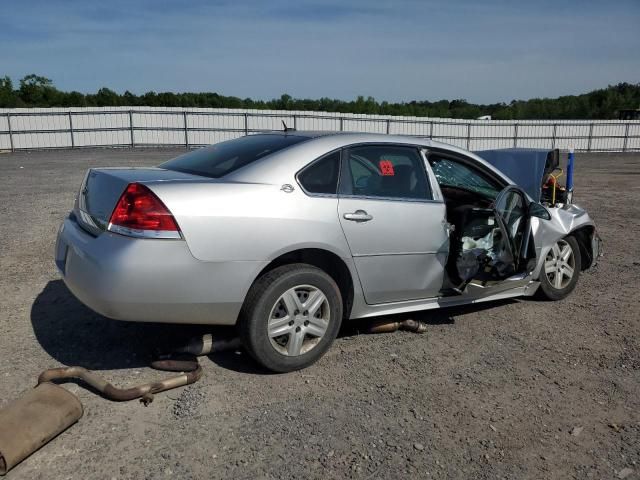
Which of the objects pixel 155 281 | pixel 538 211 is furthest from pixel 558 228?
pixel 155 281

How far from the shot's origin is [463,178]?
516 centimetres

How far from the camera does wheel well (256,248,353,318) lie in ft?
12.2

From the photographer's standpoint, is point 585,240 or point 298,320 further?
point 585,240

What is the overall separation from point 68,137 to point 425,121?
18184mm

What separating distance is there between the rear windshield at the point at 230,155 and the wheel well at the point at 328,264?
68 centimetres

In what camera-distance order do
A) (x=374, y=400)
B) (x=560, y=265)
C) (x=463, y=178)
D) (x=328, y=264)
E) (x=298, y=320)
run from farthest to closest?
1. (x=560, y=265)
2. (x=463, y=178)
3. (x=328, y=264)
4. (x=298, y=320)
5. (x=374, y=400)

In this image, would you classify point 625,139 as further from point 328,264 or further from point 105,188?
point 105,188

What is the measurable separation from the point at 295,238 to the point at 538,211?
252cm

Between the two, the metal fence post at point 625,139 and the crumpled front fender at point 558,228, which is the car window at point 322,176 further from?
the metal fence post at point 625,139

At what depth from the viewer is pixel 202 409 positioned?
3264 mm

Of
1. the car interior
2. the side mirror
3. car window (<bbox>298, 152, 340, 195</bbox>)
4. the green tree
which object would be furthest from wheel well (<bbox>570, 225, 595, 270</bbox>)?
the green tree

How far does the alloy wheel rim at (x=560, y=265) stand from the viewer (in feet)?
17.3

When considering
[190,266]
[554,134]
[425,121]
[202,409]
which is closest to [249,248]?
[190,266]

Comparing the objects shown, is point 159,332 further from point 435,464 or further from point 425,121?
point 425,121
